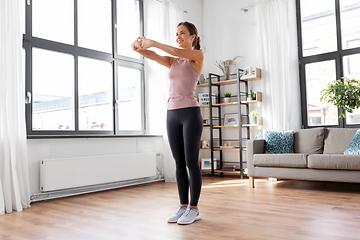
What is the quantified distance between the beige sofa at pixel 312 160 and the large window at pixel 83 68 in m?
1.79

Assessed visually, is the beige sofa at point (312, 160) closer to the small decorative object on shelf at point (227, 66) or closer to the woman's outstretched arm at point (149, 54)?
the small decorative object on shelf at point (227, 66)

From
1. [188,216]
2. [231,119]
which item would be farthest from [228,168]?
[188,216]

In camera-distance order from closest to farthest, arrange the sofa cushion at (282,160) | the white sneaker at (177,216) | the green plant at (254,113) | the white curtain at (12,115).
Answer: the white sneaker at (177,216)
the white curtain at (12,115)
the sofa cushion at (282,160)
the green plant at (254,113)

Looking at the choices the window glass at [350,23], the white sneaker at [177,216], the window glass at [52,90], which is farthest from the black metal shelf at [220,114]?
the white sneaker at [177,216]

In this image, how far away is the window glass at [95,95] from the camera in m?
4.08

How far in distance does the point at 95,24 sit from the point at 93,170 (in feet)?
6.34

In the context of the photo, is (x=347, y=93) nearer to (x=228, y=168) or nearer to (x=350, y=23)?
(x=350, y=23)

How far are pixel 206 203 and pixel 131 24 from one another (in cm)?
299

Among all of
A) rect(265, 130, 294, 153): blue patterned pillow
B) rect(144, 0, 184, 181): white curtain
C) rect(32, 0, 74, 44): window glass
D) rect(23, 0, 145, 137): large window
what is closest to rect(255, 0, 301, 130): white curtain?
rect(265, 130, 294, 153): blue patterned pillow

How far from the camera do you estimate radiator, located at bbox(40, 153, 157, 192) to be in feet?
10.9

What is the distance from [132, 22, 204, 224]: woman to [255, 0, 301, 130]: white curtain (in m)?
2.76

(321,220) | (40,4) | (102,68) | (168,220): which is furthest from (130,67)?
(321,220)

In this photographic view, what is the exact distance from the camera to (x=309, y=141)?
409 cm

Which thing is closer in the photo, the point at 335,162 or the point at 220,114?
the point at 335,162
